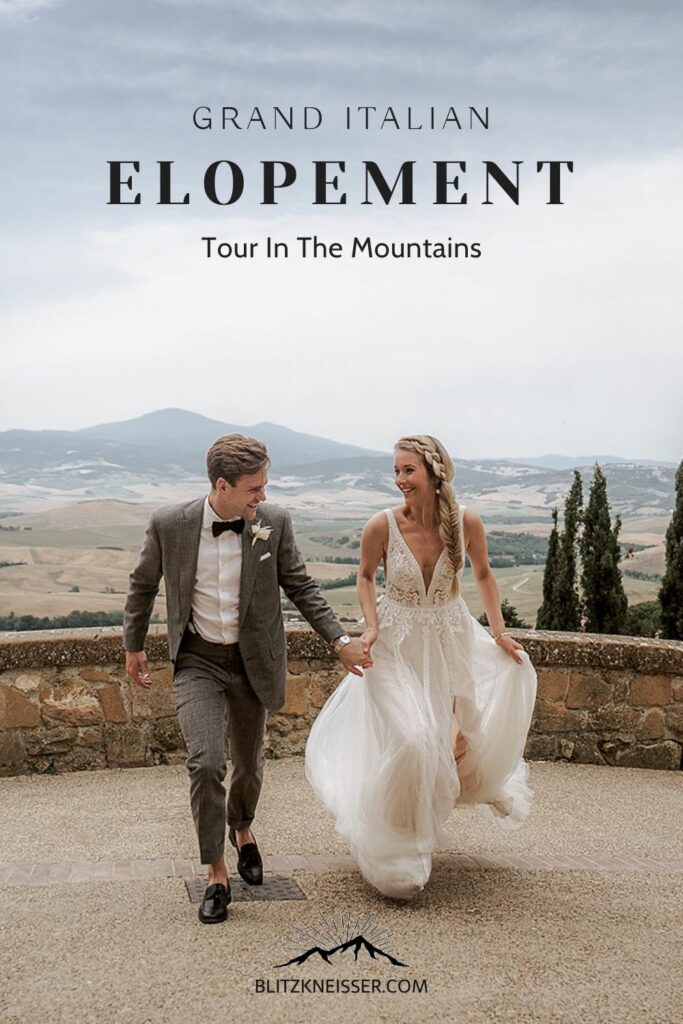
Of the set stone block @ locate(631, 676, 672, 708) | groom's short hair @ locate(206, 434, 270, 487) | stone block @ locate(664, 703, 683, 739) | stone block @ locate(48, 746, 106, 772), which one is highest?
groom's short hair @ locate(206, 434, 270, 487)

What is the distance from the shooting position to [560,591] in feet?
49.3

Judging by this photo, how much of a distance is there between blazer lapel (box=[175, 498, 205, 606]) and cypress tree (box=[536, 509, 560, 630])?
10.6 m

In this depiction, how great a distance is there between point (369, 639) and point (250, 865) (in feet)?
3.50

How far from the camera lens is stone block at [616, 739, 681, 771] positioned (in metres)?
7.75

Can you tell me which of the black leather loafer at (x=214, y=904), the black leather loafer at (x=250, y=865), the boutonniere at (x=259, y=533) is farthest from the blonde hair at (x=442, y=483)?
the black leather loafer at (x=214, y=904)

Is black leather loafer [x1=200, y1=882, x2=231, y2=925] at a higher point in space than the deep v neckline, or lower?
lower

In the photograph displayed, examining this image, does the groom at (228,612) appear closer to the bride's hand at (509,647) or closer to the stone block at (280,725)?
the bride's hand at (509,647)

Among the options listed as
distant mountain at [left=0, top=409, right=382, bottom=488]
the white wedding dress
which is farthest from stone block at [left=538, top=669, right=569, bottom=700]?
distant mountain at [left=0, top=409, right=382, bottom=488]

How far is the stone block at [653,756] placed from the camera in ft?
25.4

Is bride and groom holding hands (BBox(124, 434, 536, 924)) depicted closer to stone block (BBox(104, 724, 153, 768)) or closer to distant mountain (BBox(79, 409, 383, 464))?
stone block (BBox(104, 724, 153, 768))

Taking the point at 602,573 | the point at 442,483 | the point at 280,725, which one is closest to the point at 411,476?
the point at 442,483

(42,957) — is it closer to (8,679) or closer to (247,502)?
(247,502)

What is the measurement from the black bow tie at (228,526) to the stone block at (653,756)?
3932mm

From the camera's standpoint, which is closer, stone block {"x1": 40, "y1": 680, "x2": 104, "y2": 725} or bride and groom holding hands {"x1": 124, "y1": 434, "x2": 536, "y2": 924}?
bride and groom holding hands {"x1": 124, "y1": 434, "x2": 536, "y2": 924}
